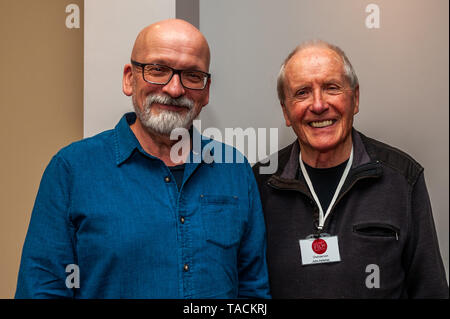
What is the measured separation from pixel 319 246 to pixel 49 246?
0.97 meters

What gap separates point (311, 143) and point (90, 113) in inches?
41.8

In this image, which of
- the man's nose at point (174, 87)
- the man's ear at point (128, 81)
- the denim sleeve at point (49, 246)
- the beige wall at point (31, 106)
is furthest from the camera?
the beige wall at point (31, 106)

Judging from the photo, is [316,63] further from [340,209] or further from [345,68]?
[340,209]

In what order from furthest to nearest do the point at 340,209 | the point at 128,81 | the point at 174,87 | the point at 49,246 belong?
→ the point at 340,209 < the point at 128,81 < the point at 174,87 < the point at 49,246

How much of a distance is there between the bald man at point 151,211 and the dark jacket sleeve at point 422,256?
0.58 m

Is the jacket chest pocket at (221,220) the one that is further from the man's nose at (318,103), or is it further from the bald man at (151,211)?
the man's nose at (318,103)

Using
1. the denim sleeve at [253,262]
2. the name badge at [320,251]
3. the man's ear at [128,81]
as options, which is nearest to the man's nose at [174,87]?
the man's ear at [128,81]

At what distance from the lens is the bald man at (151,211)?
1198mm

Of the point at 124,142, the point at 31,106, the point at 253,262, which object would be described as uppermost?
the point at 31,106

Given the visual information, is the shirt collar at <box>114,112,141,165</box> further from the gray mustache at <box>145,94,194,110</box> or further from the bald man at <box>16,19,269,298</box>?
the gray mustache at <box>145,94,194,110</box>

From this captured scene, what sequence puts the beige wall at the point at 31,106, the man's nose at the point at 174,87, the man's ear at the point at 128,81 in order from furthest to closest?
the beige wall at the point at 31,106 → the man's ear at the point at 128,81 → the man's nose at the point at 174,87

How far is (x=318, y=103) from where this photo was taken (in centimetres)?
150

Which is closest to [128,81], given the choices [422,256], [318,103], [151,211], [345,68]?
[151,211]
